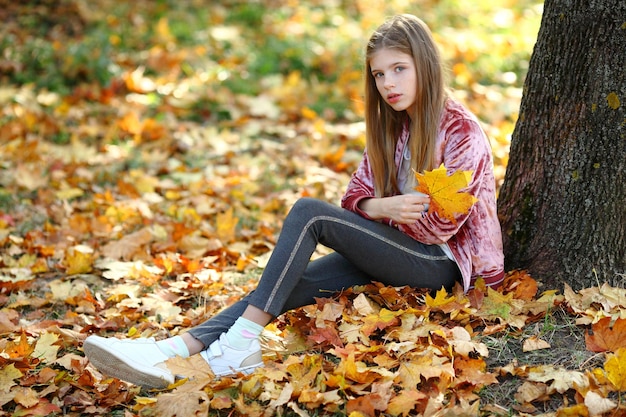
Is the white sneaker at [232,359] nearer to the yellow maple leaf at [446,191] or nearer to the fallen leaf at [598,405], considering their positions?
the yellow maple leaf at [446,191]

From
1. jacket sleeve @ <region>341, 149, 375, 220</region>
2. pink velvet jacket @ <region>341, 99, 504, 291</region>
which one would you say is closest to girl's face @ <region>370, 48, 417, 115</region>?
pink velvet jacket @ <region>341, 99, 504, 291</region>

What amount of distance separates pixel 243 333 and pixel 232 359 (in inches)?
3.9

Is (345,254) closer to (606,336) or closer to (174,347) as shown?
(174,347)

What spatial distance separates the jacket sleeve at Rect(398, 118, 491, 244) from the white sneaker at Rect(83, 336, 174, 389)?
104 cm

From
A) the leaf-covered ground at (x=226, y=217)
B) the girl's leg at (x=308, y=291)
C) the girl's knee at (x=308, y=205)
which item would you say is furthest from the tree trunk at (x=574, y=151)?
the girl's knee at (x=308, y=205)

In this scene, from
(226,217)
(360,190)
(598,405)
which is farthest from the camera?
(226,217)

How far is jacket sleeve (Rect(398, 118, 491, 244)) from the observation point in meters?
2.58

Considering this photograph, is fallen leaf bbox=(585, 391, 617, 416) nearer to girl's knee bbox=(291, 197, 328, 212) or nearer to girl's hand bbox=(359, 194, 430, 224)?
girl's hand bbox=(359, 194, 430, 224)

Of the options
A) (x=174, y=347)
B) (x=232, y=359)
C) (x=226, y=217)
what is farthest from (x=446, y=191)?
(x=226, y=217)

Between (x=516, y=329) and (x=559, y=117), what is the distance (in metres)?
0.81

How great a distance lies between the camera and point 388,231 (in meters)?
2.67

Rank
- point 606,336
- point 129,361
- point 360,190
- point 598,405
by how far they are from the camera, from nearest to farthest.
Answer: point 598,405 → point 606,336 → point 129,361 → point 360,190

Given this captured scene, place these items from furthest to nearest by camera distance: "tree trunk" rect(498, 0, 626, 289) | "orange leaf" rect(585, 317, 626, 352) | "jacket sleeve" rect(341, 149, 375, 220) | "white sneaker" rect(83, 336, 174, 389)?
"jacket sleeve" rect(341, 149, 375, 220)
"tree trunk" rect(498, 0, 626, 289)
"white sneaker" rect(83, 336, 174, 389)
"orange leaf" rect(585, 317, 626, 352)

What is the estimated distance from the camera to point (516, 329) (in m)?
2.51
